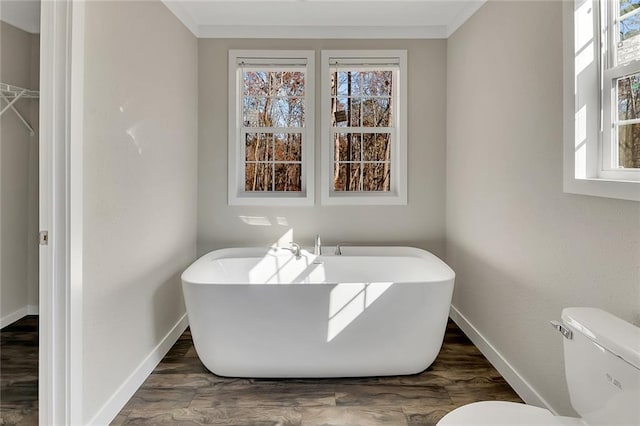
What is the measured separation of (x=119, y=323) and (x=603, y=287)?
7.44 feet

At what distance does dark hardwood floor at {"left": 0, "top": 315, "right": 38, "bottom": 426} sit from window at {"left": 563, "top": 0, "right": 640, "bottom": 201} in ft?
9.41

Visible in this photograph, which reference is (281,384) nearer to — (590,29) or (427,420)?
(427,420)

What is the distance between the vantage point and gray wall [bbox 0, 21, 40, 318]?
2725 millimetres

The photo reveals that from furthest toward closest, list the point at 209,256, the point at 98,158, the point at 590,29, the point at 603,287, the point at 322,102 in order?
the point at 322,102 → the point at 209,256 → the point at 98,158 → the point at 590,29 → the point at 603,287

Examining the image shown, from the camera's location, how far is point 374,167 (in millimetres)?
3334

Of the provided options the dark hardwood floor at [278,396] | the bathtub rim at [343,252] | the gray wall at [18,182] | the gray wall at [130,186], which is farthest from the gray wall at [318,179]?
the gray wall at [18,182]

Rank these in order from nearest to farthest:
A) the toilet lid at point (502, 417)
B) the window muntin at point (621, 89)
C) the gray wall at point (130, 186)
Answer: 1. the toilet lid at point (502, 417)
2. the window muntin at point (621, 89)
3. the gray wall at point (130, 186)

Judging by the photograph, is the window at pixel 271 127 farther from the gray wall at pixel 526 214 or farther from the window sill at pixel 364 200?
the gray wall at pixel 526 214

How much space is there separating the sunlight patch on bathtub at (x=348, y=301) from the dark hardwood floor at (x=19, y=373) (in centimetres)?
157

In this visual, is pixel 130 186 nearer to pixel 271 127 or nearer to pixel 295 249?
pixel 295 249

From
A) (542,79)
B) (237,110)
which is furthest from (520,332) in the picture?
(237,110)

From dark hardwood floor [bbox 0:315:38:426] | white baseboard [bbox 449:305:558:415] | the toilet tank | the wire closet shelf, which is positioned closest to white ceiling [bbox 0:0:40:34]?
the wire closet shelf

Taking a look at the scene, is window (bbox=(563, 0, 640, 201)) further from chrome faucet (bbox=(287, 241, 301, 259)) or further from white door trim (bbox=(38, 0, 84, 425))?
white door trim (bbox=(38, 0, 84, 425))

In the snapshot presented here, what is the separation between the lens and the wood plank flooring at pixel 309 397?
1.83 m
